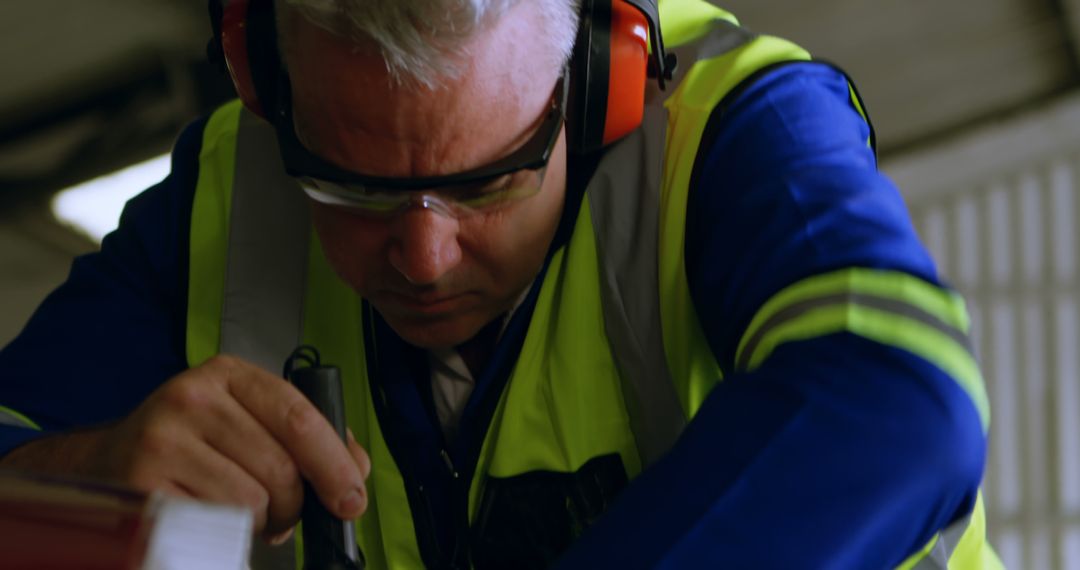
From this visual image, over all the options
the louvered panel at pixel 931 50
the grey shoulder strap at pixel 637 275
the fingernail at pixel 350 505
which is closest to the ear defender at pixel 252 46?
the grey shoulder strap at pixel 637 275

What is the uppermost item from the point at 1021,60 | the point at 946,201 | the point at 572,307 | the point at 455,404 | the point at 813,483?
the point at 813,483

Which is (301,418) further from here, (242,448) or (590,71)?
(590,71)

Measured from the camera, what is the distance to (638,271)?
1.24 m

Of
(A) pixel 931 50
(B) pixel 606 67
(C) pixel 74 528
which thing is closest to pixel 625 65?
(B) pixel 606 67

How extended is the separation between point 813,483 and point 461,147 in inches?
17.9

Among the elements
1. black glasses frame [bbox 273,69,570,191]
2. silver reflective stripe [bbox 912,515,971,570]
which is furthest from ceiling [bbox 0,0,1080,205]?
silver reflective stripe [bbox 912,515,971,570]

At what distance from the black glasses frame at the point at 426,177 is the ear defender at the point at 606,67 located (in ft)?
0.06

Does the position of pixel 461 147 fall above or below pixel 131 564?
below

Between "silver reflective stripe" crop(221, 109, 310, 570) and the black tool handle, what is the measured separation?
16.5 inches

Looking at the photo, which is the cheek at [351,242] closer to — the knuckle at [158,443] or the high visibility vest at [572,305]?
the high visibility vest at [572,305]

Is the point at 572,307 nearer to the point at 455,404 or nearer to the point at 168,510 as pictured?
the point at 455,404

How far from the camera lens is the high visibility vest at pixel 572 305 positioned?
1227 millimetres

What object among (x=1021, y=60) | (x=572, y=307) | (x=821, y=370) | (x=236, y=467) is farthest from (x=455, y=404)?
(x=1021, y=60)

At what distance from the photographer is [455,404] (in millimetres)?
1399
